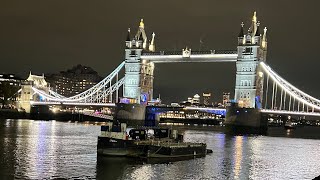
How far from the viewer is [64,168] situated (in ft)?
94.3

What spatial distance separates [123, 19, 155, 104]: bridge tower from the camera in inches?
3868

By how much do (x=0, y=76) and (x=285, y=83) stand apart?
267 ft

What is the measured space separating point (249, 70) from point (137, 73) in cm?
2141

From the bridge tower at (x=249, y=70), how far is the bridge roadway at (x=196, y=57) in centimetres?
180

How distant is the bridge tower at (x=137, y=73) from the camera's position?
98.2 m

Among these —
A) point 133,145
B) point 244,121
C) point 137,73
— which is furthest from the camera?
point 137,73

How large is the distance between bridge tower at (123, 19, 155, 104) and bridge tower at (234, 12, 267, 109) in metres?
18.7

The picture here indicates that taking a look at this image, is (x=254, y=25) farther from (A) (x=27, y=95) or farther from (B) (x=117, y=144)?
(B) (x=117, y=144)

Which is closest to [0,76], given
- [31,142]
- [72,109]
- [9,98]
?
[72,109]

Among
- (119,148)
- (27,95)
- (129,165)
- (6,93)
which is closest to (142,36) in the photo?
(27,95)

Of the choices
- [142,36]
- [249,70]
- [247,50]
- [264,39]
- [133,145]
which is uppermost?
[142,36]

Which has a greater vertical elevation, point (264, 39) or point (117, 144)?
point (264, 39)

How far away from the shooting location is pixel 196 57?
88.9 metres

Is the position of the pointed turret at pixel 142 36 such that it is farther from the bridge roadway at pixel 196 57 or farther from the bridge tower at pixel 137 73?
the bridge roadway at pixel 196 57
